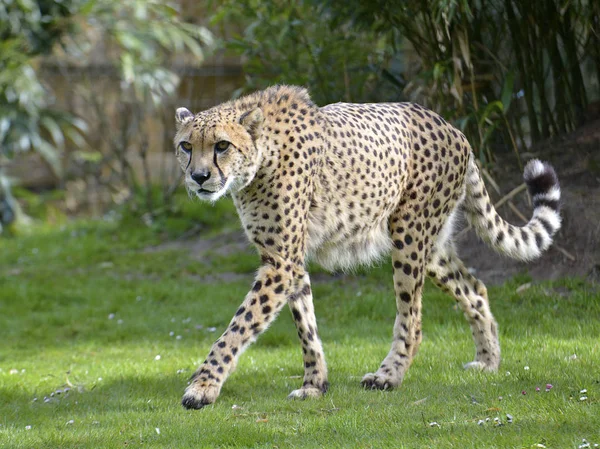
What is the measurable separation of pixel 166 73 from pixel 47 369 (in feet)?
21.6

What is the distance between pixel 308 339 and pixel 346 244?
515 millimetres

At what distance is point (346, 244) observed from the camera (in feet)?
14.8

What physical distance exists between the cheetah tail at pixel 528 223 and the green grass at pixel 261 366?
1.75 ft

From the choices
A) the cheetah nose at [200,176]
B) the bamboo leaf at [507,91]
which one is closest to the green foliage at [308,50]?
the bamboo leaf at [507,91]

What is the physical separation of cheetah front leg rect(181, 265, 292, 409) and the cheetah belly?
330 mm

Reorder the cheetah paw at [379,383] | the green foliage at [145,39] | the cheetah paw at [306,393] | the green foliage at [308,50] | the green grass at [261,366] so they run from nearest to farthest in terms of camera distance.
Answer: the green grass at [261,366] < the cheetah paw at [306,393] < the cheetah paw at [379,383] < the green foliage at [308,50] < the green foliage at [145,39]

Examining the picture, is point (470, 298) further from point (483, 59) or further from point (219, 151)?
point (483, 59)

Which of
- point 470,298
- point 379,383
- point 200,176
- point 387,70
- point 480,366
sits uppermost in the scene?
point 387,70

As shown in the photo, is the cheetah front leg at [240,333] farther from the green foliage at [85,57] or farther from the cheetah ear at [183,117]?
the green foliage at [85,57]

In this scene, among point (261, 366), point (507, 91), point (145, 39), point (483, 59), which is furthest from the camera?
point (145, 39)

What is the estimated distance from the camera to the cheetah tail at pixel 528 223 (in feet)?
15.1

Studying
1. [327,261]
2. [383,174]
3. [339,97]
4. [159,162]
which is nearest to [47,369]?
[327,261]

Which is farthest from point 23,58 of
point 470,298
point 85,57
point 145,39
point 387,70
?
point 470,298

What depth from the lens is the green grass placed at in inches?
138
